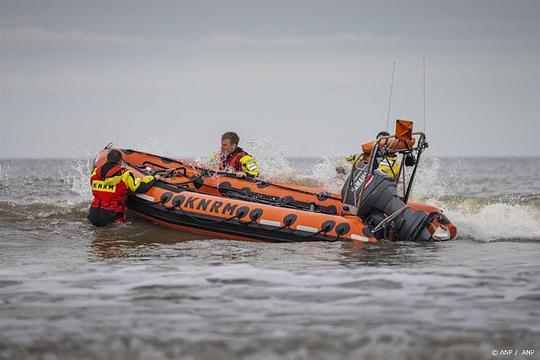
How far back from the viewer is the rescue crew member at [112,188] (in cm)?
833

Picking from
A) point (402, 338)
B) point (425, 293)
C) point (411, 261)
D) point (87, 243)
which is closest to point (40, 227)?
point (87, 243)

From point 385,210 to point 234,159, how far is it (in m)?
3.19

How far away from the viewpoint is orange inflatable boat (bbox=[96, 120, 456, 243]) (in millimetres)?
7211

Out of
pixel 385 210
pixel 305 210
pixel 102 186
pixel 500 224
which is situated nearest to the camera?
pixel 385 210

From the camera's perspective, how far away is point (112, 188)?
8375mm

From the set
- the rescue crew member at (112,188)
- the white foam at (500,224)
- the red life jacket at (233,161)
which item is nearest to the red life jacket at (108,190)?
the rescue crew member at (112,188)

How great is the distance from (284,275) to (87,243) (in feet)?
Result: 9.80

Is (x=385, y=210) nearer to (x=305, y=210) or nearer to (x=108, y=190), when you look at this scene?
(x=305, y=210)

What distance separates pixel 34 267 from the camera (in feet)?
19.8

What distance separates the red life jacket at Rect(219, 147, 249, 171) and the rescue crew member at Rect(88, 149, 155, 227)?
149cm

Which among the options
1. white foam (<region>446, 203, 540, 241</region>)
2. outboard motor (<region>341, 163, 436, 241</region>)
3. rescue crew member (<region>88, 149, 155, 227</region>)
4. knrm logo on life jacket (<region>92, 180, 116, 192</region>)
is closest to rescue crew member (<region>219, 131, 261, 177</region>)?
rescue crew member (<region>88, 149, 155, 227</region>)

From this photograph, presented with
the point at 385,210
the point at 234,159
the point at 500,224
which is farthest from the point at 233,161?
the point at 500,224

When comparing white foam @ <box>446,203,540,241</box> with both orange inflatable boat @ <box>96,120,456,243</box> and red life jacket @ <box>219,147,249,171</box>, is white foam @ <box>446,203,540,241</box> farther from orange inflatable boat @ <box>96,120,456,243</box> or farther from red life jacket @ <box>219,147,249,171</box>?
red life jacket @ <box>219,147,249,171</box>

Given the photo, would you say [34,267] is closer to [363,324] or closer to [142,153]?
[363,324]
